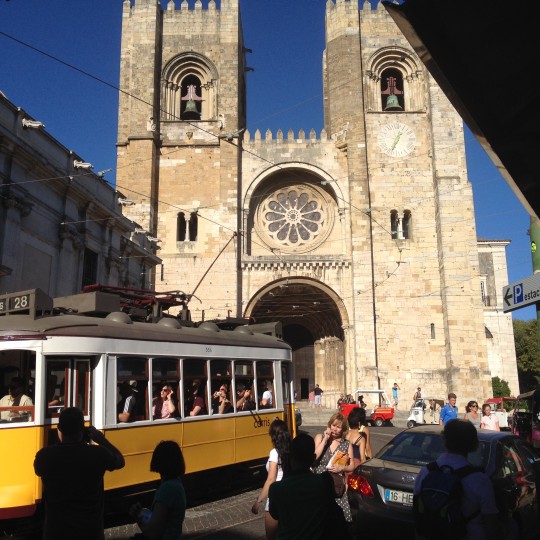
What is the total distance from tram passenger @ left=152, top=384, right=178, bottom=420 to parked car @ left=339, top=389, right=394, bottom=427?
14.3 m

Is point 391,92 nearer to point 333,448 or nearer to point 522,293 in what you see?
point 522,293

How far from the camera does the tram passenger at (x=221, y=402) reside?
303 inches

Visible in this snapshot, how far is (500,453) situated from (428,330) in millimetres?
20681

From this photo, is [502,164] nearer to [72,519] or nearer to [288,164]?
[72,519]

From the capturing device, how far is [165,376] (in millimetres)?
7035

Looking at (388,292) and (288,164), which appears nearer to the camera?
(388,292)

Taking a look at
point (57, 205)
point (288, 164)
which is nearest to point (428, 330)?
point (288, 164)

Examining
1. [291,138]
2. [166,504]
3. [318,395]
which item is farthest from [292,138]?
[166,504]

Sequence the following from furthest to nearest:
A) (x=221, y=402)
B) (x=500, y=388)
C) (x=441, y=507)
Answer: (x=500, y=388), (x=221, y=402), (x=441, y=507)

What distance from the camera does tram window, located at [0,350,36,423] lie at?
5543 mm

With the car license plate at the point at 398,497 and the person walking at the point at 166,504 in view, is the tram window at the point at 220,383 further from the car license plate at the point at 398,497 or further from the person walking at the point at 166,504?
the person walking at the point at 166,504

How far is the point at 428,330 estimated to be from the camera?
24875mm

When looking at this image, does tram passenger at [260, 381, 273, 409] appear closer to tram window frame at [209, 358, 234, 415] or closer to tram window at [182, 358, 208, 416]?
tram window frame at [209, 358, 234, 415]

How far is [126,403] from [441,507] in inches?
177
